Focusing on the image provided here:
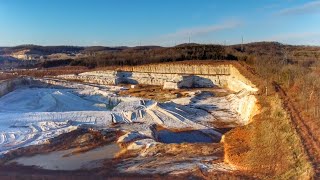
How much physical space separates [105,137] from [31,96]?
663 inches

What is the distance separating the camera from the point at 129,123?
2680cm

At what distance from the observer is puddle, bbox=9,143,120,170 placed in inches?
731

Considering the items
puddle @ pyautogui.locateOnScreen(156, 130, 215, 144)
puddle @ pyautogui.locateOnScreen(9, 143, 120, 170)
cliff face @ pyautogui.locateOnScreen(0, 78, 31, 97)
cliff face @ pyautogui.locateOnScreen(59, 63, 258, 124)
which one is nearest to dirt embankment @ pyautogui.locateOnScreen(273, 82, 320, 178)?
puddle @ pyautogui.locateOnScreen(156, 130, 215, 144)

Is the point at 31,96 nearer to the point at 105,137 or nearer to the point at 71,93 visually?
the point at 71,93

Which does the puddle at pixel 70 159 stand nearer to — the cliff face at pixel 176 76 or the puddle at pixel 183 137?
the puddle at pixel 183 137

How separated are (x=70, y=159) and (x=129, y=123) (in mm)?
7617

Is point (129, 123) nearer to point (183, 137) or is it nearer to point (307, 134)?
point (183, 137)

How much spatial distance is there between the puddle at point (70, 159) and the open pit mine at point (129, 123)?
0.05 m

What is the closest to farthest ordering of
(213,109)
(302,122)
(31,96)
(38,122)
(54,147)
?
(302,122) < (54,147) < (38,122) < (213,109) < (31,96)

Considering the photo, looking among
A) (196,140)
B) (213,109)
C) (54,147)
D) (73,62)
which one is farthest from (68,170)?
(73,62)

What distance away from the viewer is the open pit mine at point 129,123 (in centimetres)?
1872

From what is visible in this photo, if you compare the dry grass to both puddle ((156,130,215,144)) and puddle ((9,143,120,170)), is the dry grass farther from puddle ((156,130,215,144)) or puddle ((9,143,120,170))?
puddle ((9,143,120,170))

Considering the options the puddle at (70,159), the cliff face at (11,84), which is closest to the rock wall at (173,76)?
the cliff face at (11,84)

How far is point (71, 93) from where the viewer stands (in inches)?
1556
